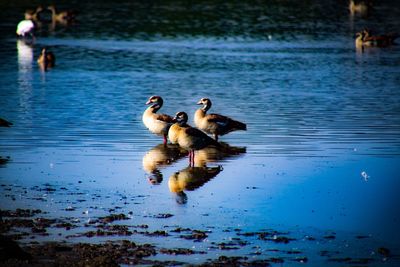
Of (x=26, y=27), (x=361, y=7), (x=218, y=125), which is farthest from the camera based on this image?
(x=361, y=7)

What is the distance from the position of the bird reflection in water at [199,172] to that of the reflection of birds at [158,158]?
0.36 meters

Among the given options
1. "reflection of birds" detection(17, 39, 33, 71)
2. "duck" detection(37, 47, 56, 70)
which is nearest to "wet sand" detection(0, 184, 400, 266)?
"duck" detection(37, 47, 56, 70)

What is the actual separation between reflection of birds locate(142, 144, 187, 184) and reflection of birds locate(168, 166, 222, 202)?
364mm

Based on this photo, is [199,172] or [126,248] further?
[199,172]

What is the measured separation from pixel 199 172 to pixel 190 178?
778 mm

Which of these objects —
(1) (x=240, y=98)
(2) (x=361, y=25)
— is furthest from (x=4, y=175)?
(2) (x=361, y=25)

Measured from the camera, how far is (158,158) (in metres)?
22.5

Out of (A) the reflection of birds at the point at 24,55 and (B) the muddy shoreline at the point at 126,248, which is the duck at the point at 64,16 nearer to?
(A) the reflection of birds at the point at 24,55

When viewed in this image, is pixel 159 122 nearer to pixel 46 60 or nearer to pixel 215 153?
pixel 215 153

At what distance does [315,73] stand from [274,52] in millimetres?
8373

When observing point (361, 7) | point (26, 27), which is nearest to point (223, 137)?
point (26, 27)

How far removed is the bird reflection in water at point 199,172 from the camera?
1909 cm

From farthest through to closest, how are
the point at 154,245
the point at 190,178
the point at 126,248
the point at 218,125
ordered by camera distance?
1. the point at 218,125
2. the point at 190,178
3. the point at 154,245
4. the point at 126,248

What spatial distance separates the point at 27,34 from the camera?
56.8 m
